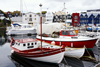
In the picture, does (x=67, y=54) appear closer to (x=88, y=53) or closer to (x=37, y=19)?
(x=88, y=53)


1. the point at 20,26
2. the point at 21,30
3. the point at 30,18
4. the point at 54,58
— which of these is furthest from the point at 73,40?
the point at 30,18

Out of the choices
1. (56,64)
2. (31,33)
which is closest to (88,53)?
(56,64)

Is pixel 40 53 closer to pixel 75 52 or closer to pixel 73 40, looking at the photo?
pixel 75 52

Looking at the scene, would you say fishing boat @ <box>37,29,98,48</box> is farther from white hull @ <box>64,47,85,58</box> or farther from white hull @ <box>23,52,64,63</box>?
white hull @ <box>23,52,64,63</box>

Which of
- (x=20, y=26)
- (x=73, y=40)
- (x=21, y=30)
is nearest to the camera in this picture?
(x=73, y=40)

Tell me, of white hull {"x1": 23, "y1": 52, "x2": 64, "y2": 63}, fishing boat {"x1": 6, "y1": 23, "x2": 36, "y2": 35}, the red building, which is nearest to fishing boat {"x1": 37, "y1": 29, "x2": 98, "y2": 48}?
white hull {"x1": 23, "y1": 52, "x2": 64, "y2": 63}

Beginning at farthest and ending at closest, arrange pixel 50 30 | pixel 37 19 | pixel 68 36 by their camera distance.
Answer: pixel 37 19
pixel 50 30
pixel 68 36

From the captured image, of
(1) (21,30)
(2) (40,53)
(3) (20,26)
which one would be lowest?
(2) (40,53)

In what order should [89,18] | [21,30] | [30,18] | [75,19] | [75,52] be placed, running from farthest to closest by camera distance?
[30,18]
[75,19]
[89,18]
[21,30]
[75,52]

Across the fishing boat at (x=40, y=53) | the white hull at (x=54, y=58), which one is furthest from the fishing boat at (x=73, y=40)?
the white hull at (x=54, y=58)

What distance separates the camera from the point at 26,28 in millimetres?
54031

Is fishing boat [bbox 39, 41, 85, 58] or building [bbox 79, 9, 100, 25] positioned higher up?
building [bbox 79, 9, 100, 25]

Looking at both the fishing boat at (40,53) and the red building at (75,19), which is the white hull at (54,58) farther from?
the red building at (75,19)

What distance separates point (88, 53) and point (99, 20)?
55476 mm
